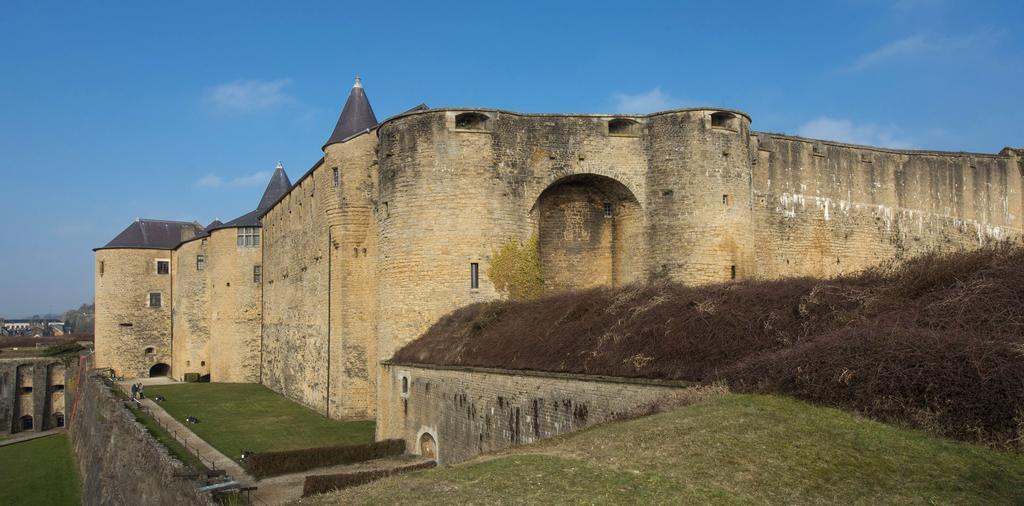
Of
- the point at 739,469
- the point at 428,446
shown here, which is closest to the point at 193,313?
the point at 428,446

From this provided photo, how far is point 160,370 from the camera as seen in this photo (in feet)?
165

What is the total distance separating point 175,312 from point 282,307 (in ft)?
46.3

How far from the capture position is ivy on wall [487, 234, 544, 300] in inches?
901

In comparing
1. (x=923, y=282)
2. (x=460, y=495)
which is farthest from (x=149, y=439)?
(x=923, y=282)

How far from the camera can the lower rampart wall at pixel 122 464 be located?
643 inches

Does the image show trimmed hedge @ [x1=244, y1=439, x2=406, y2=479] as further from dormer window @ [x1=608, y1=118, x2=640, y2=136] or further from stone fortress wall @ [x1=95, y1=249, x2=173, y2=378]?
stone fortress wall @ [x1=95, y1=249, x2=173, y2=378]

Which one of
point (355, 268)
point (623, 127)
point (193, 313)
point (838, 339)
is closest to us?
point (838, 339)

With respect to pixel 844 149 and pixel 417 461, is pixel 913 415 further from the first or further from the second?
pixel 844 149

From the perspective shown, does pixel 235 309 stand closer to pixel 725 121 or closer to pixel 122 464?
pixel 122 464

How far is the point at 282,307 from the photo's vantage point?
37.6m

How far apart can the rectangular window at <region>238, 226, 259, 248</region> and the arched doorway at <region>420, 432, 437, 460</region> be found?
87.5 feet

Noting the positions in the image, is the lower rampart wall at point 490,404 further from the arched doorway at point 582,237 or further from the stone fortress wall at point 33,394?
the stone fortress wall at point 33,394

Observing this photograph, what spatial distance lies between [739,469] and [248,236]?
1557 inches

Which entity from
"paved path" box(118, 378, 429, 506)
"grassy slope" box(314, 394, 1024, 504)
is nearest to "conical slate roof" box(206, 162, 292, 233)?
"paved path" box(118, 378, 429, 506)
